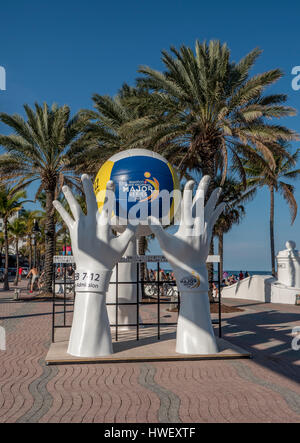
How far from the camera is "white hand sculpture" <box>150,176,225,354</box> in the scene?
8867 millimetres

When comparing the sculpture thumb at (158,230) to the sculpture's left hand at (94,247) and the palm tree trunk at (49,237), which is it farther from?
the palm tree trunk at (49,237)

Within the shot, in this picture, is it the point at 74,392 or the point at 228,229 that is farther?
the point at 228,229

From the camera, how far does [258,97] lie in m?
17.0

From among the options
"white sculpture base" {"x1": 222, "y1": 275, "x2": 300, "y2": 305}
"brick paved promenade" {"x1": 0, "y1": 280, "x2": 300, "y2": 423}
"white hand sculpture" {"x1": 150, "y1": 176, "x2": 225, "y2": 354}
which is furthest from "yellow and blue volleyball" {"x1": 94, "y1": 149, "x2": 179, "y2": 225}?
"white sculpture base" {"x1": 222, "y1": 275, "x2": 300, "y2": 305}

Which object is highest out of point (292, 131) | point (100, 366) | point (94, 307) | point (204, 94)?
point (204, 94)

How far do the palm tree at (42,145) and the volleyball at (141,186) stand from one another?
1162 centimetres

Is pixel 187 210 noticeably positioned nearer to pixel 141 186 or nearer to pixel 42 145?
pixel 141 186

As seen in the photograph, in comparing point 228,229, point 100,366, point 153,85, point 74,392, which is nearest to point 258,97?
point 153,85

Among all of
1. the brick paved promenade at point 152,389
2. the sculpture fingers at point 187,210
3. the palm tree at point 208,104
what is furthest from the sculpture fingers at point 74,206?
the palm tree at point 208,104

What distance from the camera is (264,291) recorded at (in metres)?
24.3
